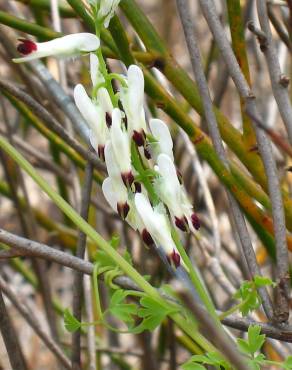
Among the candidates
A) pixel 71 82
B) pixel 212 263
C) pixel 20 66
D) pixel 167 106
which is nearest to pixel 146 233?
pixel 167 106

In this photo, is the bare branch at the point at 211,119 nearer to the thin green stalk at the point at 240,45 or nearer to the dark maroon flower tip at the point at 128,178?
the thin green stalk at the point at 240,45

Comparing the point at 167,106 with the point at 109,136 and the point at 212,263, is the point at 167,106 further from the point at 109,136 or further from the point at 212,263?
the point at 212,263

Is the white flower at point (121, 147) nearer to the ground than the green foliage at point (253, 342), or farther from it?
farther from it

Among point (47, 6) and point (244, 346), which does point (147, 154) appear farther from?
point (47, 6)

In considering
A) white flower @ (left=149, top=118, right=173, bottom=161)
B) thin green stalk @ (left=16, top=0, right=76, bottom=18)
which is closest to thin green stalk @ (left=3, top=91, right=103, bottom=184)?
thin green stalk @ (left=16, top=0, right=76, bottom=18)

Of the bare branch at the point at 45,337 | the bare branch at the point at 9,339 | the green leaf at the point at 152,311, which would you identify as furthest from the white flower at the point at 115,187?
the bare branch at the point at 45,337

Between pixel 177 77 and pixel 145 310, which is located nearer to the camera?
pixel 145 310

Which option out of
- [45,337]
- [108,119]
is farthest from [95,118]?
[45,337]

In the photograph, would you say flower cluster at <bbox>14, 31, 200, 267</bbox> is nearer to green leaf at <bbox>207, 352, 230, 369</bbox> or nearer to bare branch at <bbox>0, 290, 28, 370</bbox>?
green leaf at <bbox>207, 352, 230, 369</bbox>
